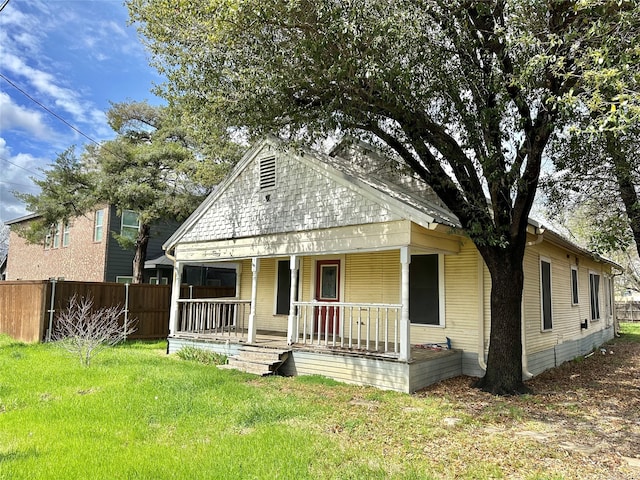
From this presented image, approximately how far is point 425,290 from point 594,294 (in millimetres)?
10267

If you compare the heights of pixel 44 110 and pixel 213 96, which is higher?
pixel 44 110

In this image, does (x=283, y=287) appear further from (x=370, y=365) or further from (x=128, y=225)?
(x=128, y=225)

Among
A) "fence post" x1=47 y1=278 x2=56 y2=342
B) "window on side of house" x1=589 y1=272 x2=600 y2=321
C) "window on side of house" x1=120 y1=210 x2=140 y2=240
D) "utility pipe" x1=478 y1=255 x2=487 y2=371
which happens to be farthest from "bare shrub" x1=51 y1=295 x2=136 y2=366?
"window on side of house" x1=589 y1=272 x2=600 y2=321

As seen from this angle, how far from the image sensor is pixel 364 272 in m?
10.6

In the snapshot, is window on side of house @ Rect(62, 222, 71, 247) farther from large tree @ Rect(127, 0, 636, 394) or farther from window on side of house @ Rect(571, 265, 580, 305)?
window on side of house @ Rect(571, 265, 580, 305)

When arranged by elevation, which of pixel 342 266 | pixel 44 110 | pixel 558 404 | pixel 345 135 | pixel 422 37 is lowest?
pixel 558 404

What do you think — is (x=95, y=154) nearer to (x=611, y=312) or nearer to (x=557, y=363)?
(x=557, y=363)

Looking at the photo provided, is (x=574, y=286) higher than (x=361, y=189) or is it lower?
lower

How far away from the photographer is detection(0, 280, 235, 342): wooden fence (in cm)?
1193

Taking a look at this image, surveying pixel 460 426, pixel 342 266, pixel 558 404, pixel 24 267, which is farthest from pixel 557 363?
pixel 24 267

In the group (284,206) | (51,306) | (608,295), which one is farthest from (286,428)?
(608,295)

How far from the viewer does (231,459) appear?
→ 4.20 m

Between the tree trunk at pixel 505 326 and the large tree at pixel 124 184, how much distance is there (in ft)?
39.4

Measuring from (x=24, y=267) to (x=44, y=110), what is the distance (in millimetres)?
18089
